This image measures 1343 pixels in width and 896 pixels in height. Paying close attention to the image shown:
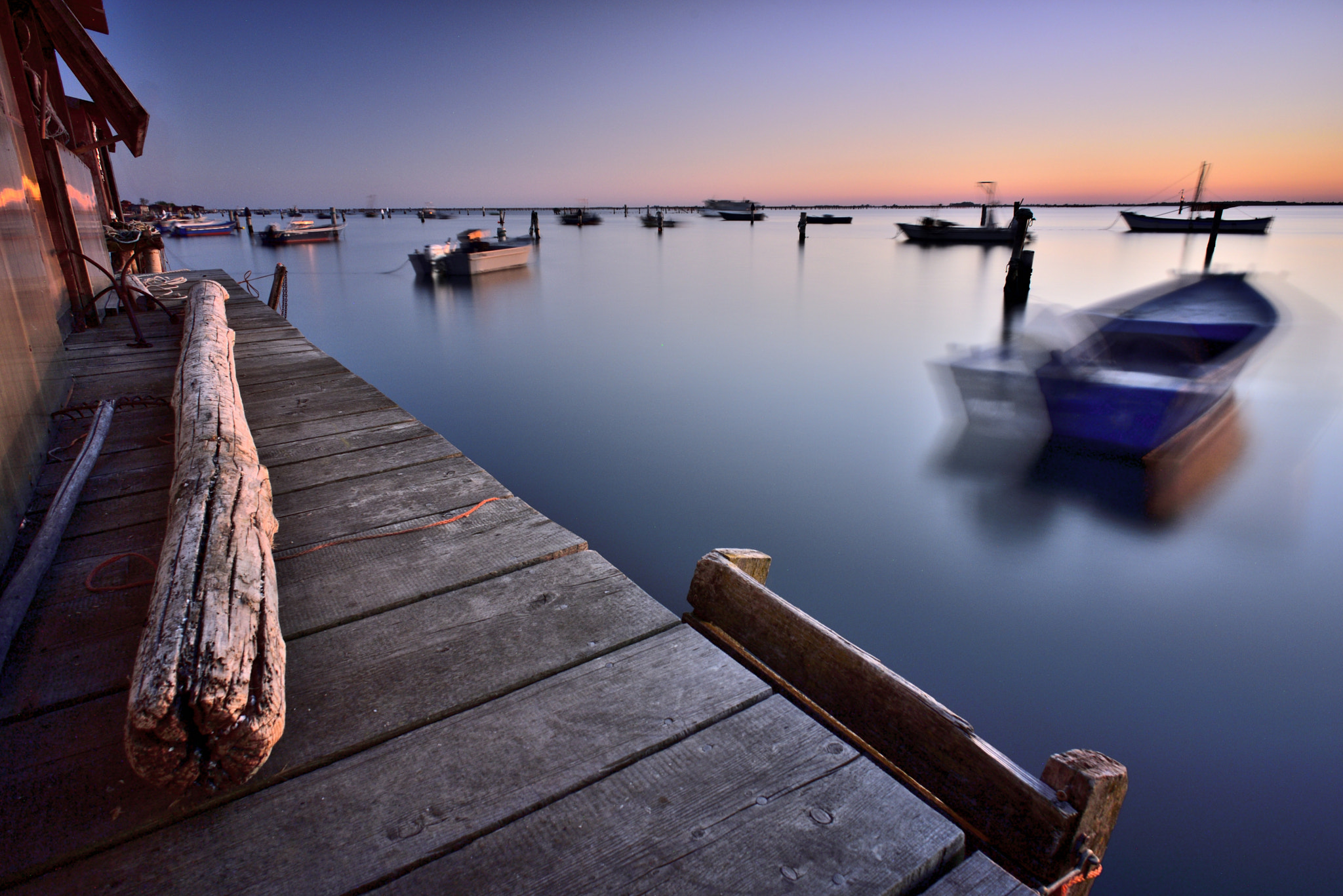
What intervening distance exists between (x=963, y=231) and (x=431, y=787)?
4685cm

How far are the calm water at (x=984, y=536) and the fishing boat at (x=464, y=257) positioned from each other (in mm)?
7864

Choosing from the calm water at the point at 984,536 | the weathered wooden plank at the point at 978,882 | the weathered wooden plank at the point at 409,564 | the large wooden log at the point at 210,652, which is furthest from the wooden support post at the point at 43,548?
the calm water at the point at 984,536

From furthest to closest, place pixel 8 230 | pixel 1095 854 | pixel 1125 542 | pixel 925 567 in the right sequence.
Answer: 1. pixel 1125 542
2. pixel 925 567
3. pixel 8 230
4. pixel 1095 854

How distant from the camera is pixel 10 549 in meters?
2.01

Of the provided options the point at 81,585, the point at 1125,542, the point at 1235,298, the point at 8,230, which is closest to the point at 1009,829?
the point at 81,585

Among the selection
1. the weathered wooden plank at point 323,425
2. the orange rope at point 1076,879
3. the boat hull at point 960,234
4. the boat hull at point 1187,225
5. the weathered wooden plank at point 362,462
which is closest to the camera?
the orange rope at point 1076,879

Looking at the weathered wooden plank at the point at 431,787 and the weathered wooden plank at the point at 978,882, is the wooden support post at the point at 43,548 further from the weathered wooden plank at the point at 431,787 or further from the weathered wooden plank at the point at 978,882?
the weathered wooden plank at the point at 978,882

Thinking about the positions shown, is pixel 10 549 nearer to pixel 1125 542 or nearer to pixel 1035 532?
pixel 1035 532

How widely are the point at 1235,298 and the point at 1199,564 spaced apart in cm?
527

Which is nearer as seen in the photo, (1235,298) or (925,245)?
(1235,298)

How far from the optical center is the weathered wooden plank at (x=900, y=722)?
4.21ft

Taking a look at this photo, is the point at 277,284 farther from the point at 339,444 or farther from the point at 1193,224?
the point at 1193,224

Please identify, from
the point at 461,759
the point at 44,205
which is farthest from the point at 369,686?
the point at 44,205

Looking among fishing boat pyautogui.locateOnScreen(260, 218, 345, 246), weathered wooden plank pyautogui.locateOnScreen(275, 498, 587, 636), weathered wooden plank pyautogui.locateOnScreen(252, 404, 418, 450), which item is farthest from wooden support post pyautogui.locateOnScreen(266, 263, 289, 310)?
fishing boat pyautogui.locateOnScreen(260, 218, 345, 246)
